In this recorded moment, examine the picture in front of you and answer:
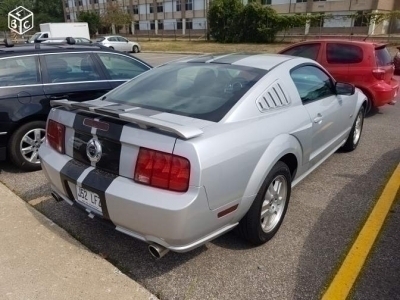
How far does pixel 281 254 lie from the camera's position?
2.86 m

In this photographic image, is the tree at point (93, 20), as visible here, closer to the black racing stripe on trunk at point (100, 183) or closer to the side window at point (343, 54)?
the side window at point (343, 54)

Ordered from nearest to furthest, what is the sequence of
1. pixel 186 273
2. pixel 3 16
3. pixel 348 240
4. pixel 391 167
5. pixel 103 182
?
pixel 103 182
pixel 186 273
pixel 348 240
pixel 391 167
pixel 3 16

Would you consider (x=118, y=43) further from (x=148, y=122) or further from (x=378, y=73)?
(x=148, y=122)

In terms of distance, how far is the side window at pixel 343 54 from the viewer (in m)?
7.12

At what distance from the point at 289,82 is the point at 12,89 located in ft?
10.8

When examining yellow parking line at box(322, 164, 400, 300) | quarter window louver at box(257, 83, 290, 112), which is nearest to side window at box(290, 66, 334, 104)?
quarter window louver at box(257, 83, 290, 112)

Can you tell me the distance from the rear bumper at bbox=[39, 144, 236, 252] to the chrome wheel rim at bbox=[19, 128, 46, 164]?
88.3 inches

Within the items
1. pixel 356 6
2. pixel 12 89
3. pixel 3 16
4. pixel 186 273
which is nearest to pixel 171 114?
pixel 186 273

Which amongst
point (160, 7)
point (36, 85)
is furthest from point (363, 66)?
point (160, 7)

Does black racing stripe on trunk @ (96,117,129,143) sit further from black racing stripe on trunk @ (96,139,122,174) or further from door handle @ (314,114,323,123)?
door handle @ (314,114,323,123)

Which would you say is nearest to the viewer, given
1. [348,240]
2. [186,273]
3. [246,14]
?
[186,273]

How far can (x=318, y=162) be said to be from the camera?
3.87m

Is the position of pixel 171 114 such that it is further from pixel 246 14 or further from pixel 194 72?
pixel 246 14

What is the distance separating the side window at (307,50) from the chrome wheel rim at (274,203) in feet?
17.7
